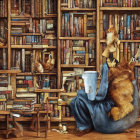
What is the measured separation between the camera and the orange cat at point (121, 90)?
159 inches

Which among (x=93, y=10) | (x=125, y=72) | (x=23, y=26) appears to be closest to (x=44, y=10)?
(x=23, y=26)

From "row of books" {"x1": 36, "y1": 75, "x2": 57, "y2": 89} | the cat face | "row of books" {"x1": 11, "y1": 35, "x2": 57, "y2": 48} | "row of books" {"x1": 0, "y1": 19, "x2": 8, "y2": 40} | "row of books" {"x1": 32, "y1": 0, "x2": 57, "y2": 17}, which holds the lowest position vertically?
"row of books" {"x1": 36, "y1": 75, "x2": 57, "y2": 89}

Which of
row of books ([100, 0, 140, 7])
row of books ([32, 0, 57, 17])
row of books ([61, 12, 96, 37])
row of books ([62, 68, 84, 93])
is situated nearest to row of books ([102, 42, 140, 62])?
row of books ([61, 12, 96, 37])

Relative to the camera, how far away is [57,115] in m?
4.44

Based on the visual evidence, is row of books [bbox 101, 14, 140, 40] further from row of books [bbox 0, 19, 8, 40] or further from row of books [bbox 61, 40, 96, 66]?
row of books [bbox 0, 19, 8, 40]

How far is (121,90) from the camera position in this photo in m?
4.07

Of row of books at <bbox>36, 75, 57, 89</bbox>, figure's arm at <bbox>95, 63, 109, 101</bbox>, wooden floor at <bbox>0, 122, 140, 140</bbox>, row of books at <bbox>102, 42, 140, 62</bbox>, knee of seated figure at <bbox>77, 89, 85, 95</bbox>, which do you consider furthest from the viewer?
row of books at <bbox>36, 75, 57, 89</bbox>

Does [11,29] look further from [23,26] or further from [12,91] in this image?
[12,91]

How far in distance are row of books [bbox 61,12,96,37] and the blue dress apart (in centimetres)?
58

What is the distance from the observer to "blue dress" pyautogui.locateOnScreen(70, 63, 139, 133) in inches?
160

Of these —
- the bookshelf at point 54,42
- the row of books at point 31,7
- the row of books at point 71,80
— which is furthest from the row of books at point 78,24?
the row of books at point 71,80

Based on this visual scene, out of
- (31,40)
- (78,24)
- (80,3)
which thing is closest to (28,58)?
(31,40)

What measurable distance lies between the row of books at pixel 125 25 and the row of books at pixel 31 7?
0.79 meters

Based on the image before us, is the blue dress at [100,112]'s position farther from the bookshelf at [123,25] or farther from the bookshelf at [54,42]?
the bookshelf at [123,25]
